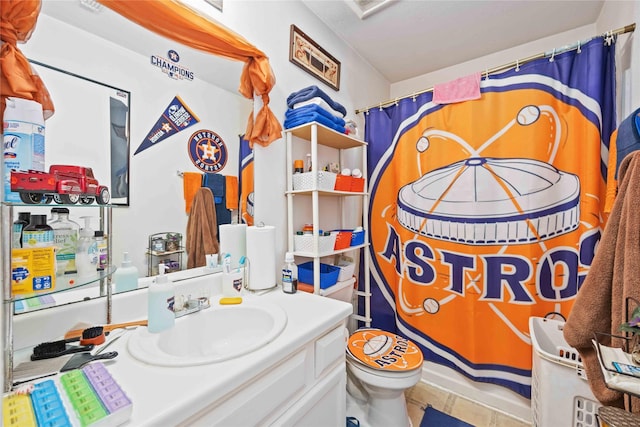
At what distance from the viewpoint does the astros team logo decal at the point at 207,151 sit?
1078 millimetres

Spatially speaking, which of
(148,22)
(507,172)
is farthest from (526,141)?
(148,22)

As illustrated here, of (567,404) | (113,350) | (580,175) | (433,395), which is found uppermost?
(580,175)

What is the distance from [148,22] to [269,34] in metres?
0.60

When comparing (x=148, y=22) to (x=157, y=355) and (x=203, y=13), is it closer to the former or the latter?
(x=203, y=13)

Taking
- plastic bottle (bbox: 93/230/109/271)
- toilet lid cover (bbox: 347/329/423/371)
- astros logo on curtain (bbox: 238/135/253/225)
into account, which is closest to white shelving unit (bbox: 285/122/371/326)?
astros logo on curtain (bbox: 238/135/253/225)

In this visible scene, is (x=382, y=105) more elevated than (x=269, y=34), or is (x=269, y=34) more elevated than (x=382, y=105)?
(x=269, y=34)

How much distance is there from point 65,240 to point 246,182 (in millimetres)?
676

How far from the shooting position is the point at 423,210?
1693mm

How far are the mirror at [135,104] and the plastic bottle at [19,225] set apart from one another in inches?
1.6

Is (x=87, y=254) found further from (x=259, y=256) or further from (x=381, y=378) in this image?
(x=381, y=378)

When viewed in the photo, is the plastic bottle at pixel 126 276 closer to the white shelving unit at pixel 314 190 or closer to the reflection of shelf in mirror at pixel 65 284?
the reflection of shelf in mirror at pixel 65 284

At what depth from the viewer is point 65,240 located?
0.75 meters

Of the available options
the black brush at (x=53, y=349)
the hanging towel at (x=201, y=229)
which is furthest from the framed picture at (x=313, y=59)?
the black brush at (x=53, y=349)

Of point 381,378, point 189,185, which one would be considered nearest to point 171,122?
point 189,185
